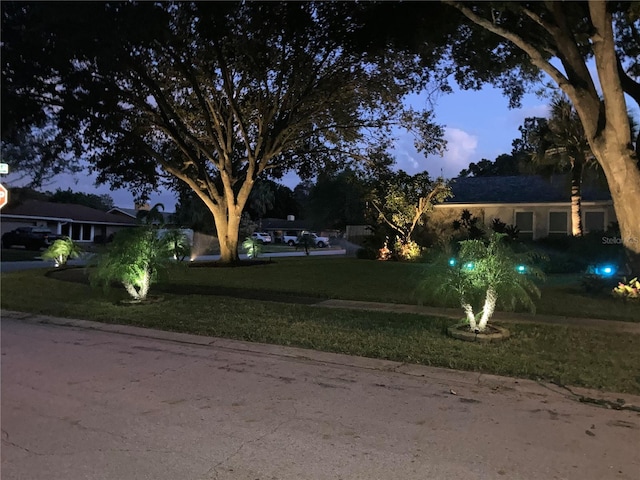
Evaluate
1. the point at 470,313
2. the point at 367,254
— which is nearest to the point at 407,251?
the point at 367,254

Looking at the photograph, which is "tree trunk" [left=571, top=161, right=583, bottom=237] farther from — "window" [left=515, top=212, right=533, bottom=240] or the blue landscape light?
the blue landscape light

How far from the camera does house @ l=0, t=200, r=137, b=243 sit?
4144 centimetres

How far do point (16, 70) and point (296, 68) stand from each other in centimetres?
851

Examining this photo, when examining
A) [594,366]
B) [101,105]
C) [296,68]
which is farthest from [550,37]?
[101,105]

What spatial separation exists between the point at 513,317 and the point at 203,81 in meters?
14.3

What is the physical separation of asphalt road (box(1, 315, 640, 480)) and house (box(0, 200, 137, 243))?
33.4 m

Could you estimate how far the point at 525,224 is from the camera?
28.1 metres

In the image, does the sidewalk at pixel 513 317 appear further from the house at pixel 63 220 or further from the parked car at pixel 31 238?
the parked car at pixel 31 238

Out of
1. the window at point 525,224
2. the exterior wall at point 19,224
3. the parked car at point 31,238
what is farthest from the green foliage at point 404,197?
the exterior wall at point 19,224

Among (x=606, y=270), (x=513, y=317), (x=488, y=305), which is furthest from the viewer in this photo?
(x=606, y=270)

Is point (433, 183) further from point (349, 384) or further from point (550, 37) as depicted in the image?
point (349, 384)

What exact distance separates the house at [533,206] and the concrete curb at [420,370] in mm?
21229

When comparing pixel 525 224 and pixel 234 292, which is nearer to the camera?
pixel 234 292

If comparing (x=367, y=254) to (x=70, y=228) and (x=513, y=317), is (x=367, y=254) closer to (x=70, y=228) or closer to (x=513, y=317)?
(x=513, y=317)
